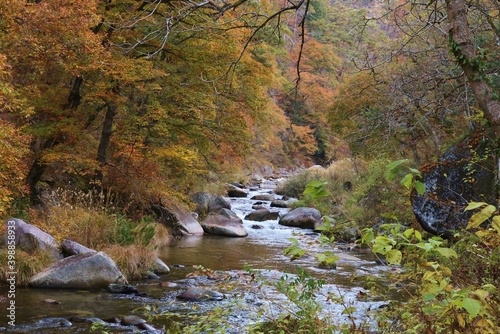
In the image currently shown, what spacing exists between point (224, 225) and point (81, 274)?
8.51m

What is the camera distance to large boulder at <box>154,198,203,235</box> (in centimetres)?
1520

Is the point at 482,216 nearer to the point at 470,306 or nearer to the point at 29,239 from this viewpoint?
the point at 470,306

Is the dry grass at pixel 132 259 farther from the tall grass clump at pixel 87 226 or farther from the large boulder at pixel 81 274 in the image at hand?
the large boulder at pixel 81 274

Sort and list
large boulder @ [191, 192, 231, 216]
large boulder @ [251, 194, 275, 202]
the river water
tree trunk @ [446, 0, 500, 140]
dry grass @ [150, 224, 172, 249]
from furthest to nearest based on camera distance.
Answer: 1. large boulder @ [251, 194, 275, 202]
2. large boulder @ [191, 192, 231, 216]
3. dry grass @ [150, 224, 172, 249]
4. the river water
5. tree trunk @ [446, 0, 500, 140]

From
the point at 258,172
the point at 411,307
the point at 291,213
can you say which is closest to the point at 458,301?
the point at 411,307

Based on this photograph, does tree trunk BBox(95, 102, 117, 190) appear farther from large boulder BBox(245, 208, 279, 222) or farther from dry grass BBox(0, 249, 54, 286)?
large boulder BBox(245, 208, 279, 222)

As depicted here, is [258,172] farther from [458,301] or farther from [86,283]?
[458,301]

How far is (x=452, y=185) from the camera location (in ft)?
28.5

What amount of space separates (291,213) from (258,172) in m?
17.6

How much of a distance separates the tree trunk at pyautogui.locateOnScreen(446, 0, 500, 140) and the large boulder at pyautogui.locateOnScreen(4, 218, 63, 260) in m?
7.55

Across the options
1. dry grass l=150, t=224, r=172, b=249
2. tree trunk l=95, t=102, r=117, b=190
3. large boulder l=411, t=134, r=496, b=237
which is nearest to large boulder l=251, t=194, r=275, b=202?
dry grass l=150, t=224, r=172, b=249

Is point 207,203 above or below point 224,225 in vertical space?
above

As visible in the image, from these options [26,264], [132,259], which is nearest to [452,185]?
[132,259]

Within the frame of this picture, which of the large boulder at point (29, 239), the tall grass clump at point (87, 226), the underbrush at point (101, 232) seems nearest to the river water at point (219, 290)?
the underbrush at point (101, 232)
